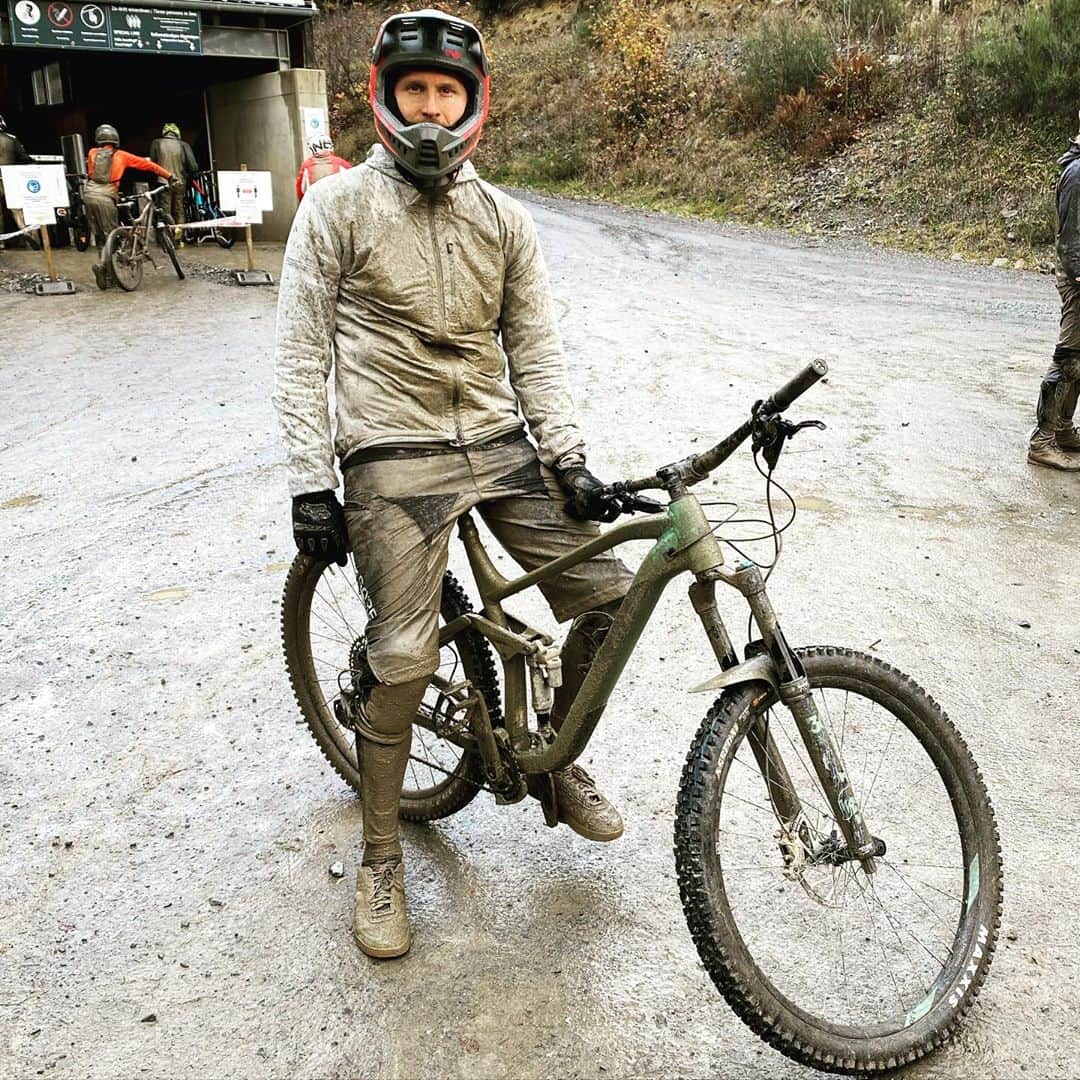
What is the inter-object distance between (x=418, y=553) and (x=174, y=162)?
1867 cm

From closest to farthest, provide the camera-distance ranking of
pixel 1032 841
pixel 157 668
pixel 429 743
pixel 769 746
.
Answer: pixel 769 746 → pixel 1032 841 → pixel 429 743 → pixel 157 668

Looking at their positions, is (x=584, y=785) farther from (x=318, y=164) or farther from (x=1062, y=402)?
(x=318, y=164)

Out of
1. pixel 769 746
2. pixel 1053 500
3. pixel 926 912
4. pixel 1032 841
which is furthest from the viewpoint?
pixel 1053 500

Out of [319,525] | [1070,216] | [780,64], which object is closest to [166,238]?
[1070,216]

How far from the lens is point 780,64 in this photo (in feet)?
76.1

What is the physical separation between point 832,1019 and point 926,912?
1.74 ft

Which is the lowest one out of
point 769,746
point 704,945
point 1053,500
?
point 1053,500

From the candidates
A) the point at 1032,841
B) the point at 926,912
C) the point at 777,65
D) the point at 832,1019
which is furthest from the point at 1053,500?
the point at 777,65

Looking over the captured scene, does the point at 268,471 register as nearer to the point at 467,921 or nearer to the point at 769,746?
the point at 467,921

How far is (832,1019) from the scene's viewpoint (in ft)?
9.07

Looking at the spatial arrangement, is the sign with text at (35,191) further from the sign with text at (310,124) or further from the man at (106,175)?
the sign with text at (310,124)

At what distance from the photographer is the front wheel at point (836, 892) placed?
2461 millimetres

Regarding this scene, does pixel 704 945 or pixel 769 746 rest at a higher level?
pixel 769 746

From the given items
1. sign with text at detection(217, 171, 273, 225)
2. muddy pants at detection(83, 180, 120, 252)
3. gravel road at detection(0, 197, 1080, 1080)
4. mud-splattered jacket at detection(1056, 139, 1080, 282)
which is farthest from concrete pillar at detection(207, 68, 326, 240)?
mud-splattered jacket at detection(1056, 139, 1080, 282)
